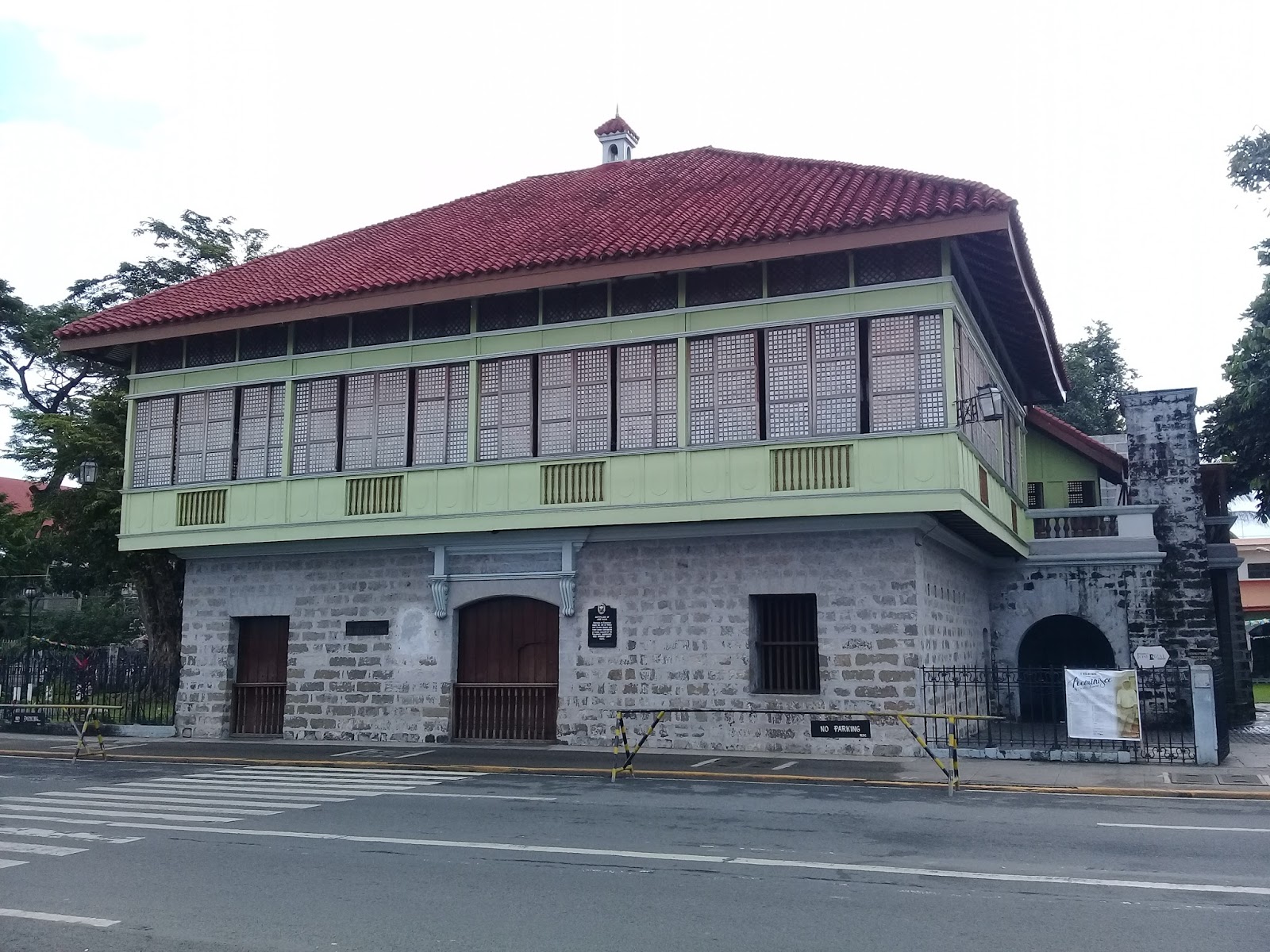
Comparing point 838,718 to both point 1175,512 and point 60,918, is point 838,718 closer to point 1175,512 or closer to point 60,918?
point 1175,512

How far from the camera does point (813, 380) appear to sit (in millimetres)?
17750

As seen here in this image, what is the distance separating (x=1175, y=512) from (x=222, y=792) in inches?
783

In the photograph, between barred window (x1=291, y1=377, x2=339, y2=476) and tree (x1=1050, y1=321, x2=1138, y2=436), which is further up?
tree (x1=1050, y1=321, x2=1138, y2=436)

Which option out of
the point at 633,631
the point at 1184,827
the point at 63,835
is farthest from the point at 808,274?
the point at 63,835

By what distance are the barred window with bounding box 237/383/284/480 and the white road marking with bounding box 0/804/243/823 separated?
9.12 meters

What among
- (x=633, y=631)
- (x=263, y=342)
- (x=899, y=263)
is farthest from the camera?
(x=263, y=342)

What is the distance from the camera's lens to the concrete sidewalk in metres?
14.4

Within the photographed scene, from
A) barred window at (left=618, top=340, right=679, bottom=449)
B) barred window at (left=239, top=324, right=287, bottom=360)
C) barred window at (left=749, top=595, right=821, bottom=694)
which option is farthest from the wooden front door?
barred window at (left=749, top=595, right=821, bottom=694)

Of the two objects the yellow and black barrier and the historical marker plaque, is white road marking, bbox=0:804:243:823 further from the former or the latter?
the historical marker plaque

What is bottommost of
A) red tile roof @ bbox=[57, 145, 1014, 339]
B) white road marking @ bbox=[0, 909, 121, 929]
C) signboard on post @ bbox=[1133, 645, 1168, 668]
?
white road marking @ bbox=[0, 909, 121, 929]

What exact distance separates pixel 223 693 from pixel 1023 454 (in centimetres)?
1922

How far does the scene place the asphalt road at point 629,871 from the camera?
7004 millimetres

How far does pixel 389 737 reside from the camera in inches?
816

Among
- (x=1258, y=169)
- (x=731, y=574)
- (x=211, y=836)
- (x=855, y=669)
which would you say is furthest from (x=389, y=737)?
(x=1258, y=169)
